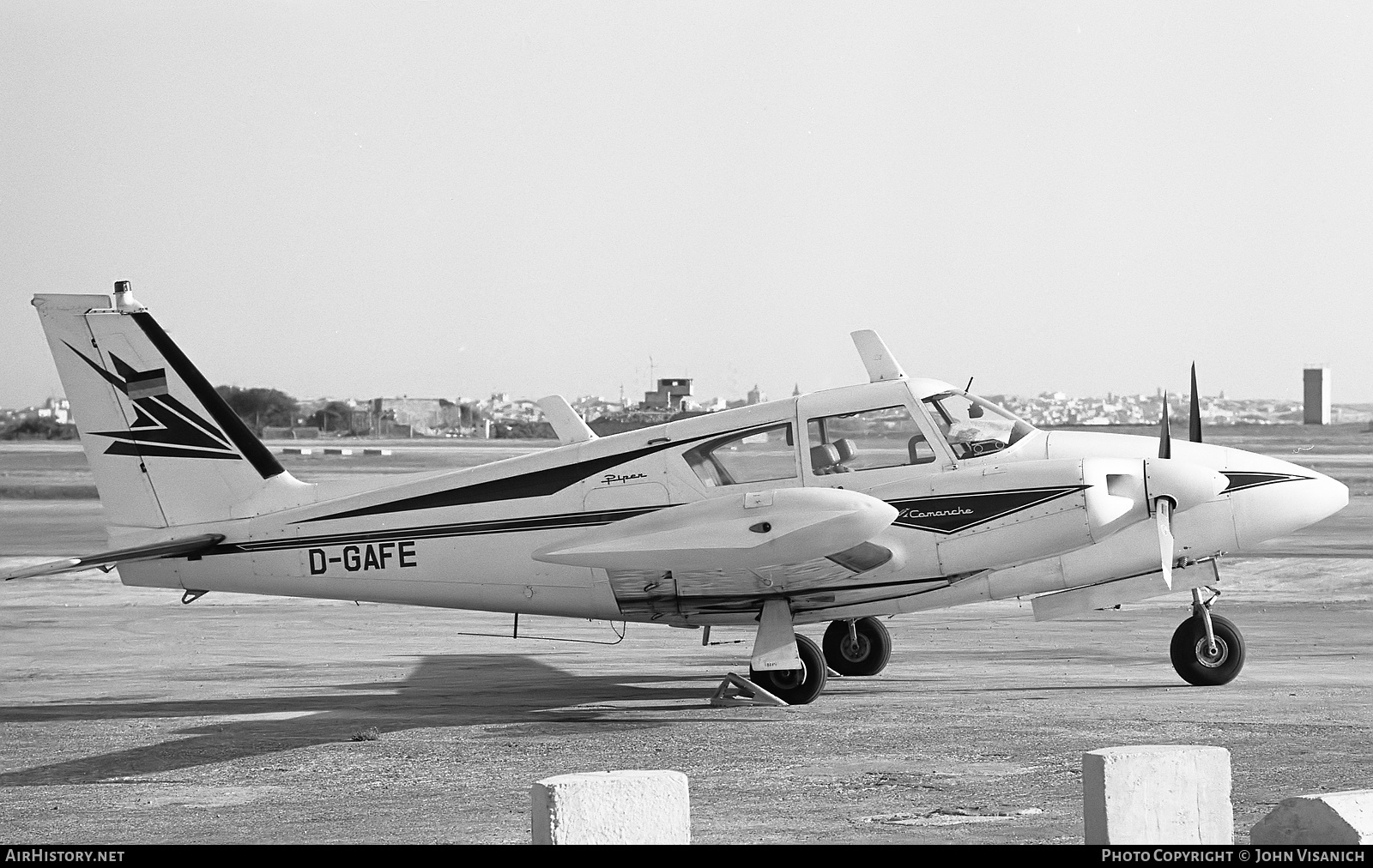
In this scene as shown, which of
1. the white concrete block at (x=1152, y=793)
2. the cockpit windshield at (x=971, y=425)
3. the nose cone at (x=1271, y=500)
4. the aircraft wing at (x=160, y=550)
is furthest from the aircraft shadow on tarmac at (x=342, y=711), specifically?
the white concrete block at (x=1152, y=793)

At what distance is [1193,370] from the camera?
15.1 m

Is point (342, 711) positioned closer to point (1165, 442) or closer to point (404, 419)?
point (1165, 442)

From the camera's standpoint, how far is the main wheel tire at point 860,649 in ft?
47.9

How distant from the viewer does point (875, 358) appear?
531 inches

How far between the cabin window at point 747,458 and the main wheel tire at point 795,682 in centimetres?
160

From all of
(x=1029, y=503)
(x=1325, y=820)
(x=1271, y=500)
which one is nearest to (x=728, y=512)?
(x=1029, y=503)

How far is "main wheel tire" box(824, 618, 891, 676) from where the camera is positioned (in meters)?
14.6

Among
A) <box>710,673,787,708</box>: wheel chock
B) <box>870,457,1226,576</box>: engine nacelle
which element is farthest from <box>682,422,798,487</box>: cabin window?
<box>710,673,787,708</box>: wheel chock

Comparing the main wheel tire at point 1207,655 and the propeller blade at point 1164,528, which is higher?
the propeller blade at point 1164,528

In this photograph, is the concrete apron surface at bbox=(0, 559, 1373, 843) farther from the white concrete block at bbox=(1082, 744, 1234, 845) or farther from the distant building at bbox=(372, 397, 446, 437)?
the distant building at bbox=(372, 397, 446, 437)

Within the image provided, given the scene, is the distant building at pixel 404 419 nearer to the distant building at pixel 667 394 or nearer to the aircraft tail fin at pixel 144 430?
the distant building at pixel 667 394

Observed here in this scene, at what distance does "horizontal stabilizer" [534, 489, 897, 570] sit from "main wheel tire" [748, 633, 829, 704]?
1163 millimetres

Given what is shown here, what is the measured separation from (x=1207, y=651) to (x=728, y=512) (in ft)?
15.4

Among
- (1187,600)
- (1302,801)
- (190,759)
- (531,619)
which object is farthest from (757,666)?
(1187,600)
